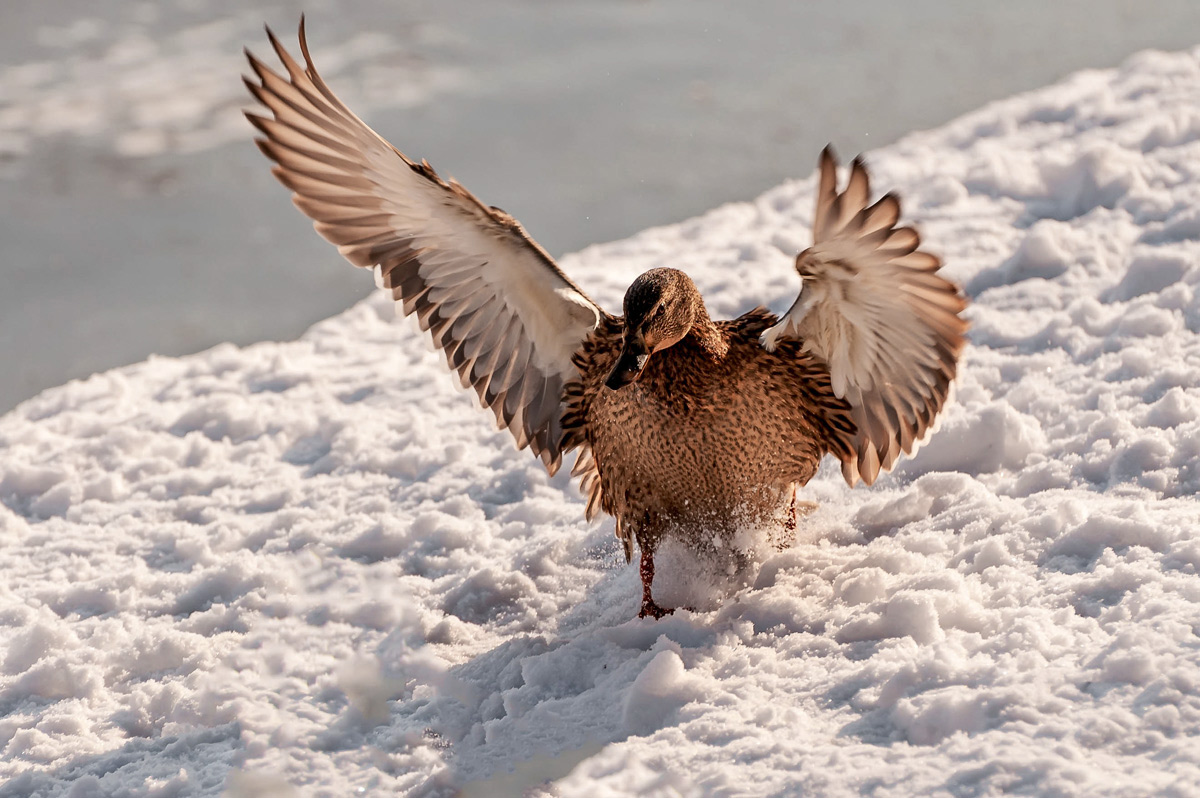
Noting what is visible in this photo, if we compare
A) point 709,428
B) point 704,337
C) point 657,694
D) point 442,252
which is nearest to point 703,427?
point 709,428

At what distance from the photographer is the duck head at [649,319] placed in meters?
3.30

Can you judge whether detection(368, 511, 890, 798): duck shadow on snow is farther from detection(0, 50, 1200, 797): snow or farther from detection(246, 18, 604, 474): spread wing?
detection(246, 18, 604, 474): spread wing

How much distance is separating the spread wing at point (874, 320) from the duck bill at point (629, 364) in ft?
1.53

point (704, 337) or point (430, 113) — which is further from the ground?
point (430, 113)

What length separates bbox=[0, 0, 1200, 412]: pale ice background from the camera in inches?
281

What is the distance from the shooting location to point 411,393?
220 inches

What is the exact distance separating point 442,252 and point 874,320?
1.34m

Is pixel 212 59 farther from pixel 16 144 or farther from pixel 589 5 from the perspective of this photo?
pixel 589 5

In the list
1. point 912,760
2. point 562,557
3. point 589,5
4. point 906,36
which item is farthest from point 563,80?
point 912,760

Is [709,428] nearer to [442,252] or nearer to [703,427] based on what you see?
[703,427]

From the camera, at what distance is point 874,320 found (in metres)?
3.52

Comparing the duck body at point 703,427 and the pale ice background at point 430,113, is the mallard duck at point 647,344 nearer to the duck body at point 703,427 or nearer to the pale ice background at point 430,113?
the duck body at point 703,427

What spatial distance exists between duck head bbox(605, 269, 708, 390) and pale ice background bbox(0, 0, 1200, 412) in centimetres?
376

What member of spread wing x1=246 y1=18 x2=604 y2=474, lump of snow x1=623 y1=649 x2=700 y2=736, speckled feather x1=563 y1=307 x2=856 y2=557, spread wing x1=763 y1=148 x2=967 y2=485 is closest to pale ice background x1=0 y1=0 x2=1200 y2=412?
spread wing x1=246 y1=18 x2=604 y2=474
